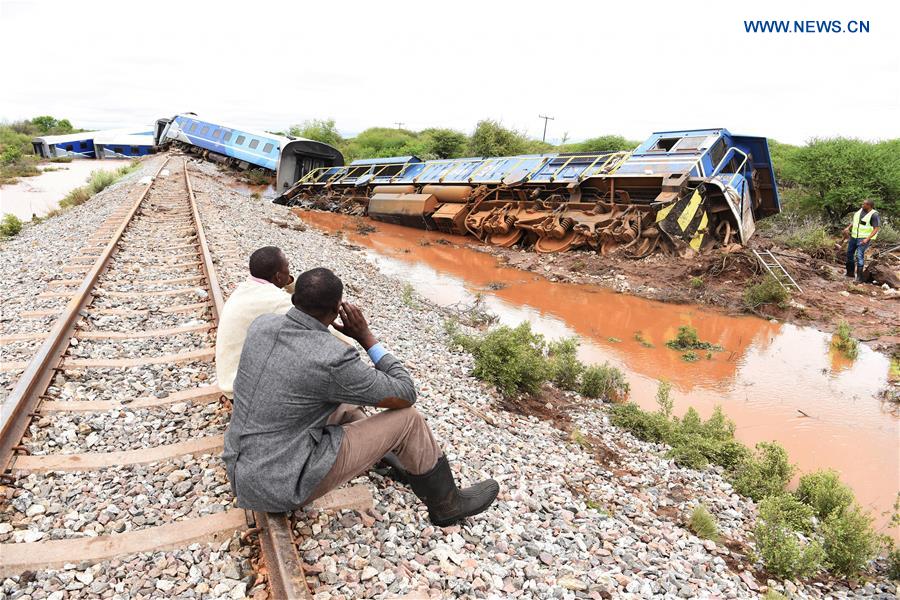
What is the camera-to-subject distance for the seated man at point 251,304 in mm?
3314

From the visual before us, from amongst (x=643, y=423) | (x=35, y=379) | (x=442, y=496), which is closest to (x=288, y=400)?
(x=442, y=496)

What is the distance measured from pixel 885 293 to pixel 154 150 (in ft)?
Result: 141

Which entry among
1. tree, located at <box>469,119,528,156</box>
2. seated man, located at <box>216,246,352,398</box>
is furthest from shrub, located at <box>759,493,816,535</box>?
tree, located at <box>469,119,528,156</box>

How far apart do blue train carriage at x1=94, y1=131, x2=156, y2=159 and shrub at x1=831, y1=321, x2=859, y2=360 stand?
1744 inches

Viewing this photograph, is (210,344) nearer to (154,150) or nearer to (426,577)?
(426,577)

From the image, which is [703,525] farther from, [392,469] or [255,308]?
[255,308]

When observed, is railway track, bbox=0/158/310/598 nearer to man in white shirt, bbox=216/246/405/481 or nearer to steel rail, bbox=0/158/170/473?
steel rail, bbox=0/158/170/473

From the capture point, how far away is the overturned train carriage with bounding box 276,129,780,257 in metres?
13.0

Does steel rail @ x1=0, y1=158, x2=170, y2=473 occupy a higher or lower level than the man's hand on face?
lower

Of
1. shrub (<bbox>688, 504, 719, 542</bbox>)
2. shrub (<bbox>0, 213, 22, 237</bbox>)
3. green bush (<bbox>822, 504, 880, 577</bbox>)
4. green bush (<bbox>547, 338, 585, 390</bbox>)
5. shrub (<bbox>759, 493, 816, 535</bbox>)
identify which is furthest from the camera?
shrub (<bbox>0, 213, 22, 237</bbox>)

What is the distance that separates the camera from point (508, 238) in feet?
53.9

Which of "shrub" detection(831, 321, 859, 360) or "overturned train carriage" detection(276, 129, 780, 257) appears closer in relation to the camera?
"shrub" detection(831, 321, 859, 360)

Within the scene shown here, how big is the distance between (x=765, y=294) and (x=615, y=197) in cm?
517

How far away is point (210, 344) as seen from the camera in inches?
192
